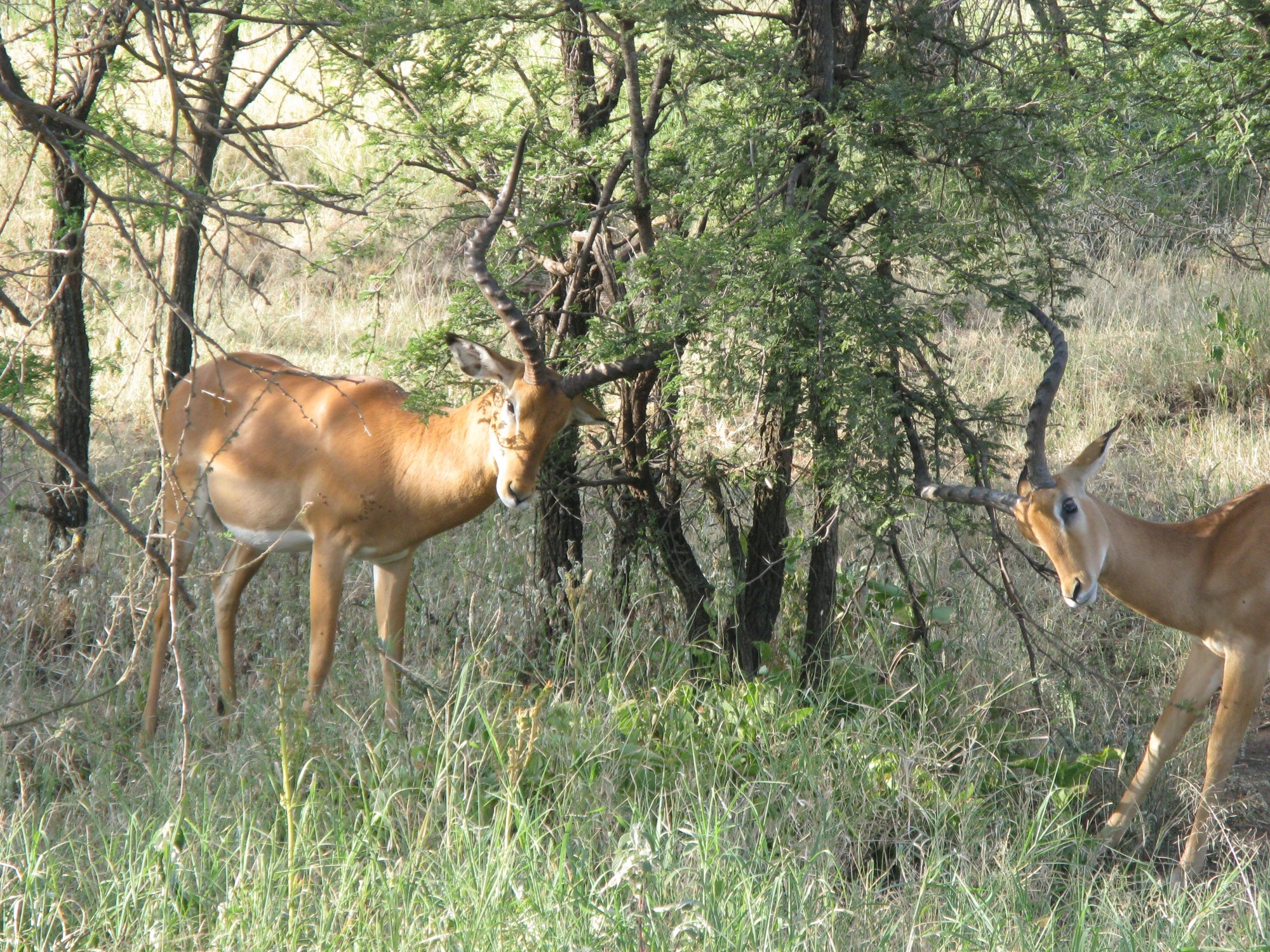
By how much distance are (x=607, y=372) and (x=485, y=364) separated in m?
0.47

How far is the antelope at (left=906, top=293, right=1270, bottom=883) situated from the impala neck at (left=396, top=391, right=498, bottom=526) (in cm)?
161

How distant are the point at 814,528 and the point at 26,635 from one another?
3400 mm

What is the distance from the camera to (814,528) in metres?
4.91

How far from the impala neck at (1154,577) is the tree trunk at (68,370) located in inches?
176

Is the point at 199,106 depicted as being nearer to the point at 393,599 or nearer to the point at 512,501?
the point at 393,599

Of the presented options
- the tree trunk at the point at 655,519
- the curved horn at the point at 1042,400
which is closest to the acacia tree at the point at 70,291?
the tree trunk at the point at 655,519

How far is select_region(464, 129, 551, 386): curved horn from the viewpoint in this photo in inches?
149

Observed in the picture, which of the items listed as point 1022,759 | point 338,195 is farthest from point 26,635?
point 1022,759

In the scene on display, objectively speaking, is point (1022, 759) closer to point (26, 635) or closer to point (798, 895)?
point (798, 895)

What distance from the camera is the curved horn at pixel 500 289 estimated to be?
3.79m

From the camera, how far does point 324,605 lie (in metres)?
4.55

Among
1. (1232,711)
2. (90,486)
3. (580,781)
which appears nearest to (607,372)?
(580,781)

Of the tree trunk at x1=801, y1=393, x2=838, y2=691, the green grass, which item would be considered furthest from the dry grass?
the tree trunk at x1=801, y1=393, x2=838, y2=691

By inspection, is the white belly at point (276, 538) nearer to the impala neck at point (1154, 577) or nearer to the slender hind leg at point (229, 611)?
the slender hind leg at point (229, 611)
